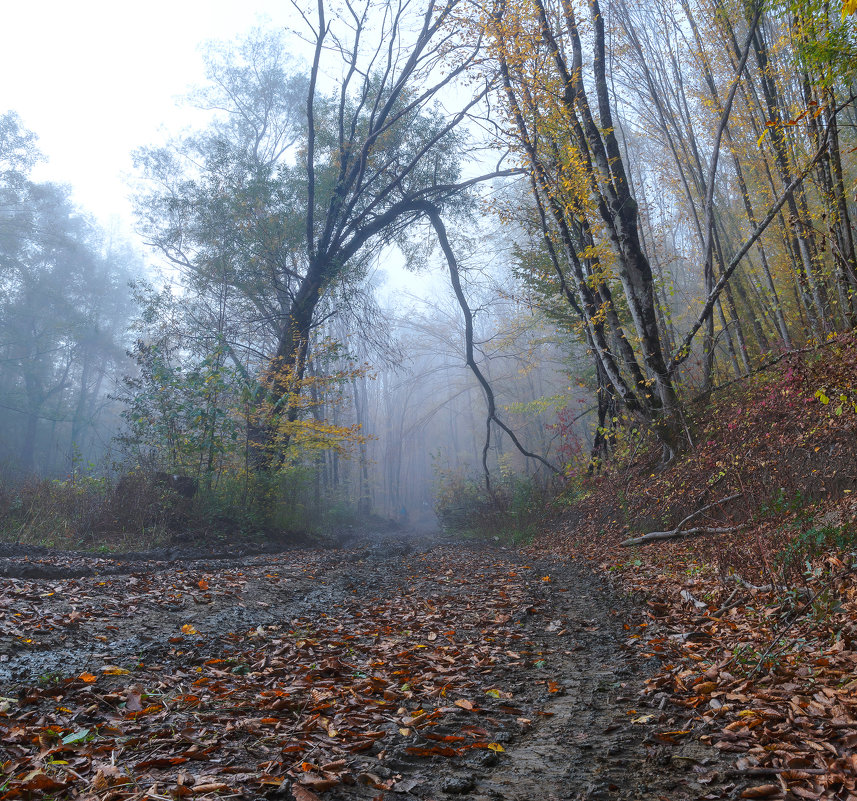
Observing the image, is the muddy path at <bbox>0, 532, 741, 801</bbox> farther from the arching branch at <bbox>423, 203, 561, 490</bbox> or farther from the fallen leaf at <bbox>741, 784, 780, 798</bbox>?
the arching branch at <bbox>423, 203, 561, 490</bbox>

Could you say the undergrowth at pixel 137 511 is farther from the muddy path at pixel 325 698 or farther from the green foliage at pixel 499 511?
the green foliage at pixel 499 511

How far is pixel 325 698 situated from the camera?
3.07m

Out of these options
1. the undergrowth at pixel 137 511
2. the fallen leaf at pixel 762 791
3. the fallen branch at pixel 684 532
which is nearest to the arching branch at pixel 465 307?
the undergrowth at pixel 137 511

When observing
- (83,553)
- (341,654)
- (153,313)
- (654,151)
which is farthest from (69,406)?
(341,654)

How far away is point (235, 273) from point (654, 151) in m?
13.8

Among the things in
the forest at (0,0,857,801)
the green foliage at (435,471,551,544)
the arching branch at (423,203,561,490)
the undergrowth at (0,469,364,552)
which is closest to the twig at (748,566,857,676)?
the forest at (0,0,857,801)

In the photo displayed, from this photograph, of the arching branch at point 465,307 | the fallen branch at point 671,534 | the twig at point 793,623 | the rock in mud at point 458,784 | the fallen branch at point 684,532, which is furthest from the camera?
the arching branch at point 465,307

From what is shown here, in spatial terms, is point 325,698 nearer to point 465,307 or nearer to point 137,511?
point 137,511

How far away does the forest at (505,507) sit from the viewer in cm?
247

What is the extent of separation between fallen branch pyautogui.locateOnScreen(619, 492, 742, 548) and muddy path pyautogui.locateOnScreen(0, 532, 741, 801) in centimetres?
178

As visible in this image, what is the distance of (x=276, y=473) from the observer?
1338 cm

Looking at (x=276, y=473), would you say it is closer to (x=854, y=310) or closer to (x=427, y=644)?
(x=427, y=644)

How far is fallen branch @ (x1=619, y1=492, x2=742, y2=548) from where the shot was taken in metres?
6.74

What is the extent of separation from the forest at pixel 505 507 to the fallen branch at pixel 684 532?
64 millimetres
